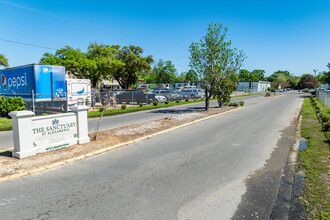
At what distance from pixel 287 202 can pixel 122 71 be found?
148 feet

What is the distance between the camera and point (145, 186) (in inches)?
202

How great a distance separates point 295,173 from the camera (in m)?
5.93

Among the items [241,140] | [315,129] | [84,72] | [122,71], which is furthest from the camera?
[122,71]

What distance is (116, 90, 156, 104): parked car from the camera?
26.1 meters

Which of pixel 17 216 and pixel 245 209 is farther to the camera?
pixel 245 209

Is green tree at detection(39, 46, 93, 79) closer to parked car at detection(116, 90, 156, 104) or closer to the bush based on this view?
parked car at detection(116, 90, 156, 104)

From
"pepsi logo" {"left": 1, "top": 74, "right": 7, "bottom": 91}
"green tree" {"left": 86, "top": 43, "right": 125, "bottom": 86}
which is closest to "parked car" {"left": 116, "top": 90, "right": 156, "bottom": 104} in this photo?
"green tree" {"left": 86, "top": 43, "right": 125, "bottom": 86}

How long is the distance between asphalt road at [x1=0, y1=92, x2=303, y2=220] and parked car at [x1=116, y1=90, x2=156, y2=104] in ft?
58.6

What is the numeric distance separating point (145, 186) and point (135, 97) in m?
21.4

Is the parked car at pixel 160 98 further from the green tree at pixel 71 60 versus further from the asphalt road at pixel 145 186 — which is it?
the asphalt road at pixel 145 186

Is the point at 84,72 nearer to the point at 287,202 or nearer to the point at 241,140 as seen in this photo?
the point at 241,140

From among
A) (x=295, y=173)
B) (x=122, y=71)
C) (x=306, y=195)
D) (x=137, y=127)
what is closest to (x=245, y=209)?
(x=306, y=195)

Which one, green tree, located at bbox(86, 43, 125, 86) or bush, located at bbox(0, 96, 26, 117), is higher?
green tree, located at bbox(86, 43, 125, 86)

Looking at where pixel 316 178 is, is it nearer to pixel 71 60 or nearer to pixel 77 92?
pixel 77 92
